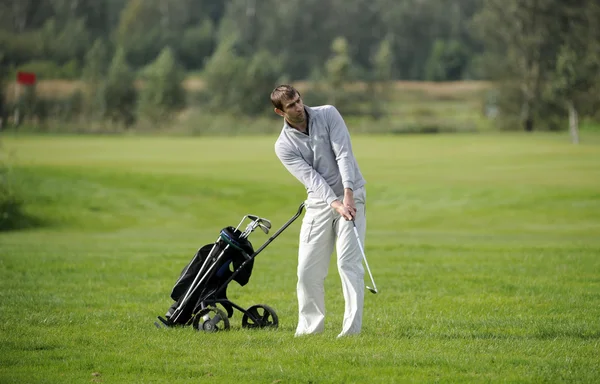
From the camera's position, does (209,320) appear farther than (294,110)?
Yes

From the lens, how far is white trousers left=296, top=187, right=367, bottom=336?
7.24 m

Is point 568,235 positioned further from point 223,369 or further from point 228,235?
point 223,369

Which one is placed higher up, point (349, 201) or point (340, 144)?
point (340, 144)

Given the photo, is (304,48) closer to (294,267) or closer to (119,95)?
(119,95)

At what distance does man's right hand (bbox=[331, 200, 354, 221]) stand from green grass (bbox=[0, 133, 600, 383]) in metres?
0.88

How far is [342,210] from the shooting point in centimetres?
706

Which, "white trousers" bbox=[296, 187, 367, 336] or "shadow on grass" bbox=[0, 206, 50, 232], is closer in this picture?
"white trousers" bbox=[296, 187, 367, 336]

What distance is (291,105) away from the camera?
277 inches

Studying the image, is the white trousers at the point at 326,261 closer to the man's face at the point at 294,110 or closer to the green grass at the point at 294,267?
the green grass at the point at 294,267

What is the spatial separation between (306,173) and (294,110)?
1.66ft

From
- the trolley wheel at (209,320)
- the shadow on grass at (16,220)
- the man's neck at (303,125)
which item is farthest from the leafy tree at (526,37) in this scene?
the man's neck at (303,125)

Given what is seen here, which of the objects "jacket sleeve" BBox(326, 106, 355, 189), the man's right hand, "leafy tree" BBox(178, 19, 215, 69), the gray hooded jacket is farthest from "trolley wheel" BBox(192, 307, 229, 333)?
"leafy tree" BBox(178, 19, 215, 69)

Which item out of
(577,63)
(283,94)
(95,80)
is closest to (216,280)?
(283,94)

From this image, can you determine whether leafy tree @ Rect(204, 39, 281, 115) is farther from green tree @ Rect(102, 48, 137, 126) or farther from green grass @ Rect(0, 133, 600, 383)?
green grass @ Rect(0, 133, 600, 383)
